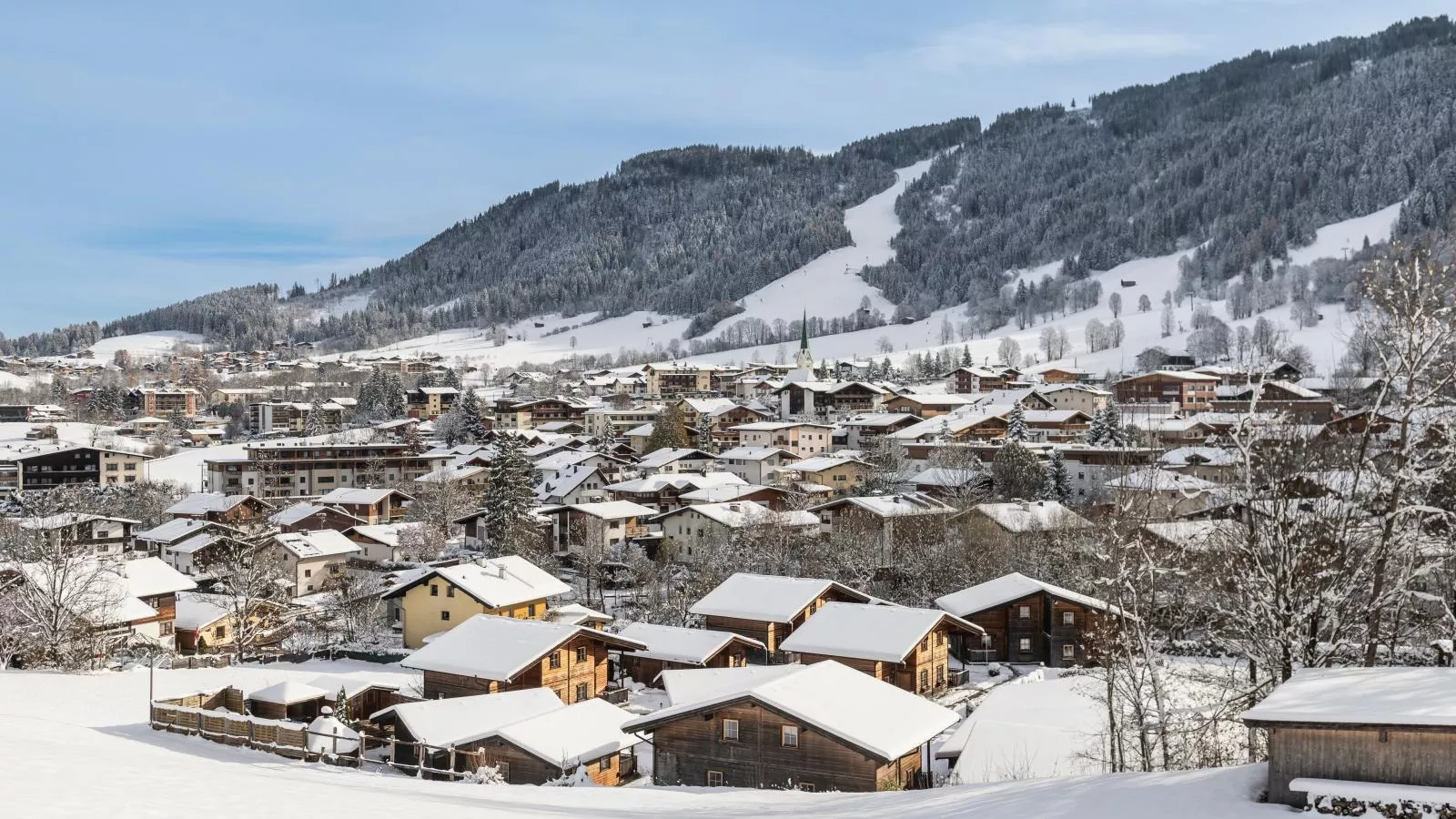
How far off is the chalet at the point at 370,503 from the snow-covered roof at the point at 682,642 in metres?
31.0

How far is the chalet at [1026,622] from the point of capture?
99.3 ft

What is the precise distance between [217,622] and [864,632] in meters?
21.4

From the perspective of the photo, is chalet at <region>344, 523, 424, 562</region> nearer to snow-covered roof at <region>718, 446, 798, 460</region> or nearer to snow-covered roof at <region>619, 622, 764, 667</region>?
snow-covered roof at <region>718, 446, 798, 460</region>

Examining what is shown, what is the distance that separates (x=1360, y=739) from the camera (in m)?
8.15

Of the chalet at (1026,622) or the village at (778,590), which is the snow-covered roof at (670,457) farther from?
the chalet at (1026,622)

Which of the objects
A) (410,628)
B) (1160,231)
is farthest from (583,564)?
(1160,231)

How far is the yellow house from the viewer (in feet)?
102

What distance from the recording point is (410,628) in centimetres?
3247

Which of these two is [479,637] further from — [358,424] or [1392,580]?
[358,424]

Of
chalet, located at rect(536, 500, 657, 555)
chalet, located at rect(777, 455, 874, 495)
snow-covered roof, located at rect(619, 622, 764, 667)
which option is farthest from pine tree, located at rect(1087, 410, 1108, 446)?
snow-covered roof, located at rect(619, 622, 764, 667)

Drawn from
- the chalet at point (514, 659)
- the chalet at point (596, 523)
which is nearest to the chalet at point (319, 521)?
the chalet at point (596, 523)

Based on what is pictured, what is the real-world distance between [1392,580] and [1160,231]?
183m

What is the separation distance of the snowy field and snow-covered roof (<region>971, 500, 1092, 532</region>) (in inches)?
1098

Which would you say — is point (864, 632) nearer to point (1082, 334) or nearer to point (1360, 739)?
point (1360, 739)
